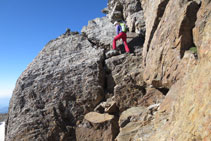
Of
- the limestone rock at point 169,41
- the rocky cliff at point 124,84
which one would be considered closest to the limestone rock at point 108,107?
the rocky cliff at point 124,84

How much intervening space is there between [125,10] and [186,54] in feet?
38.5

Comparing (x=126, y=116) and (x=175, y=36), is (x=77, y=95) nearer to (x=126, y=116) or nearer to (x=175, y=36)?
(x=126, y=116)

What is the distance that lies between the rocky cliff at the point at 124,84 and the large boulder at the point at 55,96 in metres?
0.06

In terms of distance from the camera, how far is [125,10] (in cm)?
1662

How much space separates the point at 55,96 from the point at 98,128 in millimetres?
3923

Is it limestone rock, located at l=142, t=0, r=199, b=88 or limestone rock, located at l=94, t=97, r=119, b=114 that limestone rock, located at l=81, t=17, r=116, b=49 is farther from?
limestone rock, located at l=94, t=97, r=119, b=114

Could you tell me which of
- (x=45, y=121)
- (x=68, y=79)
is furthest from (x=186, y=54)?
(x=45, y=121)

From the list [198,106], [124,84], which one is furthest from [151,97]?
[198,106]

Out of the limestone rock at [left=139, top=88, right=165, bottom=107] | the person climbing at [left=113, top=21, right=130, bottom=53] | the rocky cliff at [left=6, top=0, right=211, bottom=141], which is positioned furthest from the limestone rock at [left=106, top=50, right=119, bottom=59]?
the limestone rock at [left=139, top=88, right=165, bottom=107]

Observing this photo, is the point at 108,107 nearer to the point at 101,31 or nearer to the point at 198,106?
the point at 198,106

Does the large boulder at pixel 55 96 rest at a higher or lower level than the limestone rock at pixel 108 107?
higher

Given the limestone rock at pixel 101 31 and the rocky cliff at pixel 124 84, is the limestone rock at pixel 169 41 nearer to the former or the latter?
the rocky cliff at pixel 124 84

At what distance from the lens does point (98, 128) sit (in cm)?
933

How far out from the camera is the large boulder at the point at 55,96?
980 cm
